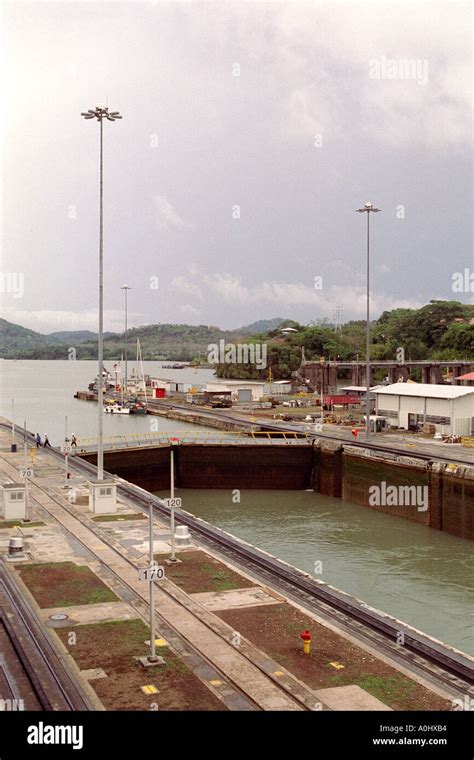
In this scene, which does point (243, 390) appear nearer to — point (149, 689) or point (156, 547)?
point (156, 547)

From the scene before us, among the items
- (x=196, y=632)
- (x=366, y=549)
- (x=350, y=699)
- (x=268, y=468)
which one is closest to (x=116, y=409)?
(x=268, y=468)

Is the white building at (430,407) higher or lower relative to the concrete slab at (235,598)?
higher

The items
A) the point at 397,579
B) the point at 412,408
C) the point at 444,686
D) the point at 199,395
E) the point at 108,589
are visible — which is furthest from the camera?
the point at 199,395

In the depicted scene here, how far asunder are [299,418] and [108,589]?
54734mm

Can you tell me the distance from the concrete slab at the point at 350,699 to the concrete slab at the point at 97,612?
21.9 feet

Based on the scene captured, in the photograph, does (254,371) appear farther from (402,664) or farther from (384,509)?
(402,664)

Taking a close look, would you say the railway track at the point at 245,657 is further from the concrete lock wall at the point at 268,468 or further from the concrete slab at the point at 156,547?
the concrete lock wall at the point at 268,468

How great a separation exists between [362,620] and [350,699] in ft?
16.9

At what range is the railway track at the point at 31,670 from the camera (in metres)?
16.4

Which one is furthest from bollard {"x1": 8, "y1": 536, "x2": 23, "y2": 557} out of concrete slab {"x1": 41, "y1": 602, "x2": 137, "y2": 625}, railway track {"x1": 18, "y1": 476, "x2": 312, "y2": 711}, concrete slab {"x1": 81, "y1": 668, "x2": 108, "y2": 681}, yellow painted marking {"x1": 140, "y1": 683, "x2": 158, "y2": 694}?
yellow painted marking {"x1": 140, "y1": 683, "x2": 158, "y2": 694}

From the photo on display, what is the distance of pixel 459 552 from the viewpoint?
3997 cm

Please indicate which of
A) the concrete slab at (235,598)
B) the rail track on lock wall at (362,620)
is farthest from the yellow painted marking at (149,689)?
the rail track on lock wall at (362,620)

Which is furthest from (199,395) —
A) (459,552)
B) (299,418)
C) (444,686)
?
(444,686)
